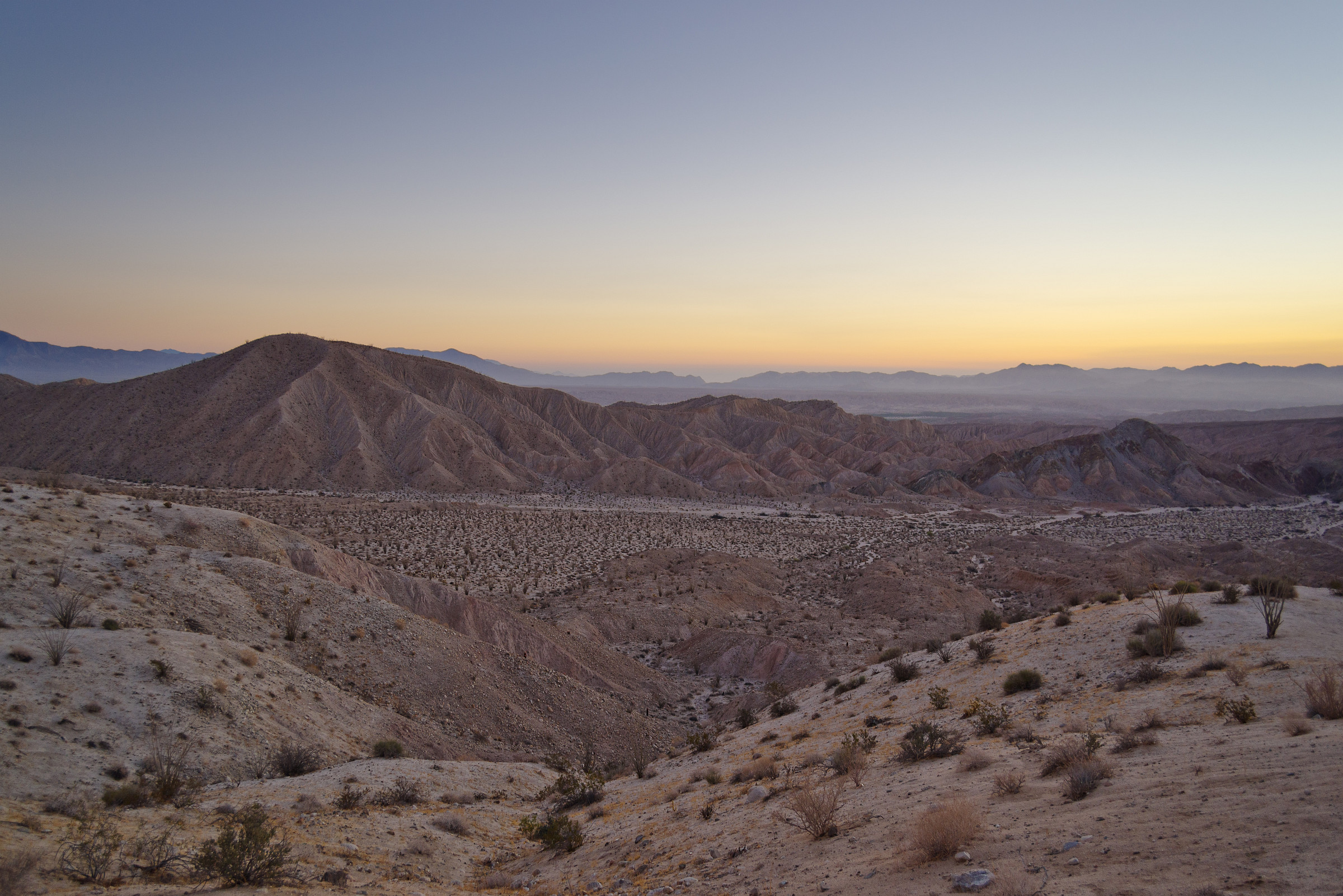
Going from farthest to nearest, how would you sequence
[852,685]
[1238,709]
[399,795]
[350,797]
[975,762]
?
1. [852,685]
2. [399,795]
3. [350,797]
4. [975,762]
5. [1238,709]

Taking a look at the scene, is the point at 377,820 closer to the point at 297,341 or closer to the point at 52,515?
the point at 52,515

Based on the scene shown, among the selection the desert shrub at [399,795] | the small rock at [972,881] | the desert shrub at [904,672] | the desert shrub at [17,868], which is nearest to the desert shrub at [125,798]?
the desert shrub at [17,868]

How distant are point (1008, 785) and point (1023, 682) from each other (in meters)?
4.99

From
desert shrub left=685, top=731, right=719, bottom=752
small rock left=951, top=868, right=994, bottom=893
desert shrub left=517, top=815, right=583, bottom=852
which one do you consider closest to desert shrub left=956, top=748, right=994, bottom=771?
small rock left=951, top=868, right=994, bottom=893

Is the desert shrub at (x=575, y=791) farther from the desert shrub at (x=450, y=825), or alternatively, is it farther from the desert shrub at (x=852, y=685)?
the desert shrub at (x=852, y=685)

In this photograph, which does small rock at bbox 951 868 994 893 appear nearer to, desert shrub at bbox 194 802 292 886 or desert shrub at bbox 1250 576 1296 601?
desert shrub at bbox 194 802 292 886

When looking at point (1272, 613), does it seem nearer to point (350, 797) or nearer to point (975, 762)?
point (975, 762)

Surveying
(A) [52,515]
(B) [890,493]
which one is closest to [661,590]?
(A) [52,515]

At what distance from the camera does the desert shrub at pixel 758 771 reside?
1001cm

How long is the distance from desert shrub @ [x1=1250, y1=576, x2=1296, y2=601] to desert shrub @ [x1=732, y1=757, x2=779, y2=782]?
32.3 ft

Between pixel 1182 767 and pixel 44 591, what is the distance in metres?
18.3

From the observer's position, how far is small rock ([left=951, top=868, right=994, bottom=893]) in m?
5.25

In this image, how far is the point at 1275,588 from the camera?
40.9 ft

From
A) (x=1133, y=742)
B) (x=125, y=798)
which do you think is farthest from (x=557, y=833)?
(x=1133, y=742)
